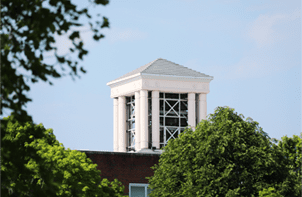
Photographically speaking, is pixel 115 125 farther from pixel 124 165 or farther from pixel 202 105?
pixel 124 165

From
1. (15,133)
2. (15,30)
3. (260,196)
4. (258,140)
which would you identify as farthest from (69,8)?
(258,140)

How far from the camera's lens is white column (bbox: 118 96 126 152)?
267 feet

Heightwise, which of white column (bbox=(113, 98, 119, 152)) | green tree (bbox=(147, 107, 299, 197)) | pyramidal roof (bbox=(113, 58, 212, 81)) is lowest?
green tree (bbox=(147, 107, 299, 197))

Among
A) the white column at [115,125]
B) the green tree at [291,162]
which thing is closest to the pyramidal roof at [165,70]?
the white column at [115,125]

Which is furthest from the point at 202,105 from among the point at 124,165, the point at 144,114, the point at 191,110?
the point at 124,165

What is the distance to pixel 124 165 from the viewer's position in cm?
4656

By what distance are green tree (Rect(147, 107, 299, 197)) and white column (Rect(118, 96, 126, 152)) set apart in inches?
1695

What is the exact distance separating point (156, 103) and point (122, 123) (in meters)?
6.15

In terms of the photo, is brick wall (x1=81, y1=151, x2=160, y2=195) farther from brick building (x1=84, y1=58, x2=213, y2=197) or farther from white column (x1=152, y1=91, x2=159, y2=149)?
white column (x1=152, y1=91, x2=159, y2=149)

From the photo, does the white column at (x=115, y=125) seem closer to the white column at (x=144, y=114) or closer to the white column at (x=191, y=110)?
the white column at (x=144, y=114)

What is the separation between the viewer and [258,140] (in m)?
37.1

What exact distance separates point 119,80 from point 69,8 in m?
71.8

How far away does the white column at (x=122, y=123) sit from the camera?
3204 inches

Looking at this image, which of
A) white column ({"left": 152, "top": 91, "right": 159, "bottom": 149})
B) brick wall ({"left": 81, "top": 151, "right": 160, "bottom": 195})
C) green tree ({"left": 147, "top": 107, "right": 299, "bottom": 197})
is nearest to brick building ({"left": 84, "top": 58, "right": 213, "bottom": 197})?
white column ({"left": 152, "top": 91, "right": 159, "bottom": 149})
